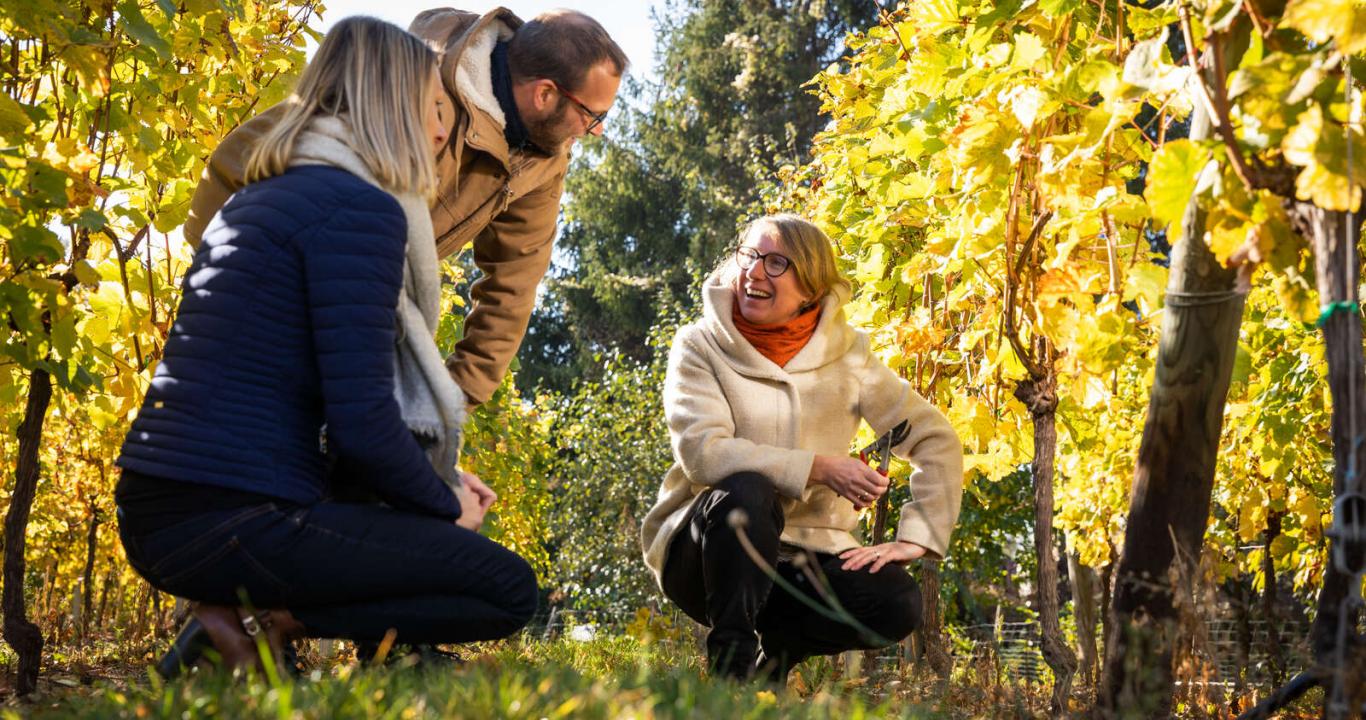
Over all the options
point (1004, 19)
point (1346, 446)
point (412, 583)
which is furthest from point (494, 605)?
point (1004, 19)

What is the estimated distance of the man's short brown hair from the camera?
341 centimetres

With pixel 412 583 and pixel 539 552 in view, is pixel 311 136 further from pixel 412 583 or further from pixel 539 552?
pixel 539 552

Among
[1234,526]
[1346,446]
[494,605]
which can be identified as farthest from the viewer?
[1234,526]

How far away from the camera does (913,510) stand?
3.55 m

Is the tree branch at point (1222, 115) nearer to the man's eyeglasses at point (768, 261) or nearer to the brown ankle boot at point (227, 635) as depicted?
the man's eyeglasses at point (768, 261)

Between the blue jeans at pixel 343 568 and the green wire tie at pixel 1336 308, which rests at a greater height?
the green wire tie at pixel 1336 308

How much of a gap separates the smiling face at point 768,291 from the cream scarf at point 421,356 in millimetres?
1114

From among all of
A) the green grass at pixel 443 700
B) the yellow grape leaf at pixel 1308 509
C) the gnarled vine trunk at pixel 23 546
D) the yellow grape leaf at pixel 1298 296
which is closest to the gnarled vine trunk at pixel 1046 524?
the green grass at pixel 443 700

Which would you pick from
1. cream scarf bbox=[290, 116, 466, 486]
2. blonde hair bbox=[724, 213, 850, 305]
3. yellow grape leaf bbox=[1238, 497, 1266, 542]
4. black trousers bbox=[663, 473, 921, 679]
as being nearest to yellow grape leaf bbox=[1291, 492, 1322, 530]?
yellow grape leaf bbox=[1238, 497, 1266, 542]

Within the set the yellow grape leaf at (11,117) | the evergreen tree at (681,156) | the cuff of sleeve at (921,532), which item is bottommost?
the cuff of sleeve at (921,532)

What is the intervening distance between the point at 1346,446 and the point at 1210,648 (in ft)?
1.92

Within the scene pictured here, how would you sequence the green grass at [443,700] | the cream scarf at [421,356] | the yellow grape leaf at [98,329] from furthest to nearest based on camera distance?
the yellow grape leaf at [98,329]
the cream scarf at [421,356]
the green grass at [443,700]

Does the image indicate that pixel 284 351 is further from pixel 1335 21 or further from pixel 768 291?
pixel 1335 21

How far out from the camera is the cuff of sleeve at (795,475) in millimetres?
3283
